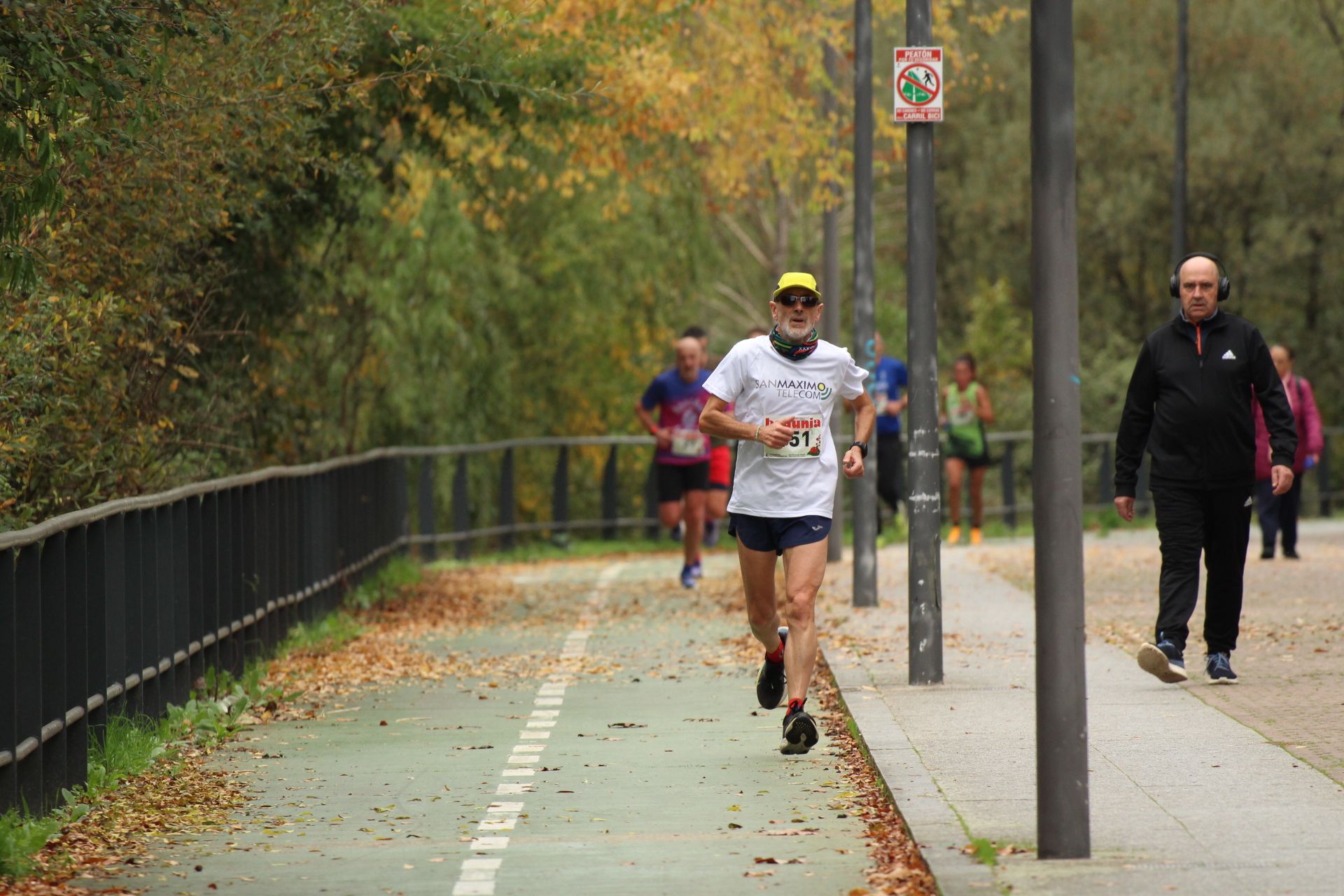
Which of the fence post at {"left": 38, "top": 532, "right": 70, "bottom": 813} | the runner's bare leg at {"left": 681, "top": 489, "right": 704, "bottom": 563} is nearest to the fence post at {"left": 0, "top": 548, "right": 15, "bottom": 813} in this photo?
the fence post at {"left": 38, "top": 532, "right": 70, "bottom": 813}

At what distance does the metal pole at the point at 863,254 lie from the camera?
1495cm

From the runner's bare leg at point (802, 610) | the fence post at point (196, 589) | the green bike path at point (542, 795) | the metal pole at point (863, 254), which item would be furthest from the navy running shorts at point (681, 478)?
the runner's bare leg at point (802, 610)

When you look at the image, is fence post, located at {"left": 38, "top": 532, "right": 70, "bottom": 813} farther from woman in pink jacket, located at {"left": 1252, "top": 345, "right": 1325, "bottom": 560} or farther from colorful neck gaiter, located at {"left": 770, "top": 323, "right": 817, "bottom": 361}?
woman in pink jacket, located at {"left": 1252, "top": 345, "right": 1325, "bottom": 560}

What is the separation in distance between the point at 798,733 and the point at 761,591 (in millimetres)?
897

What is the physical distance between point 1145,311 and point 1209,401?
35840 millimetres

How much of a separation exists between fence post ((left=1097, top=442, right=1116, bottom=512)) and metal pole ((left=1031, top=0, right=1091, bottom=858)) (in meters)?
23.1

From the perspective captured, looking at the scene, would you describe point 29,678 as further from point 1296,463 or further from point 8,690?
point 1296,463

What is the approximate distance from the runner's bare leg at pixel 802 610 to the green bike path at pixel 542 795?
1.14 feet

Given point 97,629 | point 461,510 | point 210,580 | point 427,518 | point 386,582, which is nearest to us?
point 97,629

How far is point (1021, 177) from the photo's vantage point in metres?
45.4

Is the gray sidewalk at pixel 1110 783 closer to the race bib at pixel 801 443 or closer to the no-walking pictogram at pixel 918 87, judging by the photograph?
the race bib at pixel 801 443

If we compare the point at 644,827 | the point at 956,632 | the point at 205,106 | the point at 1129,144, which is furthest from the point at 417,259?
the point at 1129,144

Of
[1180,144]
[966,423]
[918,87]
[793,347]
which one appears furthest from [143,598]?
[1180,144]

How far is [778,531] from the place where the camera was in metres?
9.77
